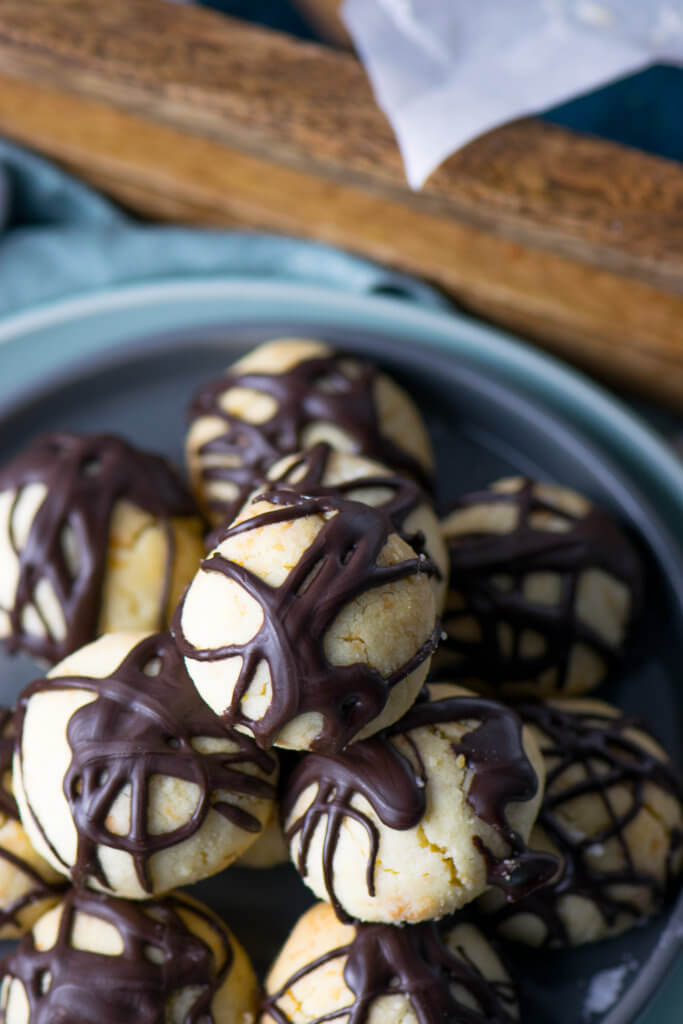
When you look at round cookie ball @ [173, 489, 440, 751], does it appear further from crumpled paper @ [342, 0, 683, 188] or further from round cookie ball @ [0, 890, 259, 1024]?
crumpled paper @ [342, 0, 683, 188]

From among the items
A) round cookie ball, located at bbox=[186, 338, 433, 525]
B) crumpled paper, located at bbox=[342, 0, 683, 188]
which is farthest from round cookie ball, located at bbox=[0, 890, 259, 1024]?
crumpled paper, located at bbox=[342, 0, 683, 188]

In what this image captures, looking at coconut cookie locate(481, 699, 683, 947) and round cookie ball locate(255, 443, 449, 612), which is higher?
round cookie ball locate(255, 443, 449, 612)

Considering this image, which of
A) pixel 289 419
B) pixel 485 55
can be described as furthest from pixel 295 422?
pixel 485 55

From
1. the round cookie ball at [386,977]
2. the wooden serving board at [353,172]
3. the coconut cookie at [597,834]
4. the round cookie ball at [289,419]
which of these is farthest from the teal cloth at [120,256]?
the round cookie ball at [386,977]

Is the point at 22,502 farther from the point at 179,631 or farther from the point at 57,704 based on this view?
the point at 179,631

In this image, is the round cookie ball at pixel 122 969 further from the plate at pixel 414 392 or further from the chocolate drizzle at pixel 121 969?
the plate at pixel 414 392

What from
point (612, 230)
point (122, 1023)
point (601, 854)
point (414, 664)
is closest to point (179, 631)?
point (414, 664)

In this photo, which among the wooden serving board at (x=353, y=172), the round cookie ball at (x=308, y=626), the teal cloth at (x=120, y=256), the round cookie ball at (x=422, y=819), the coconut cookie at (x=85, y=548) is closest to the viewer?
the round cookie ball at (x=308, y=626)
